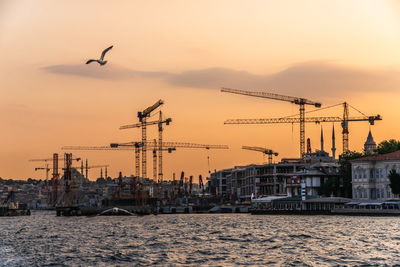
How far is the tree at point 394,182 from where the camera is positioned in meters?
151

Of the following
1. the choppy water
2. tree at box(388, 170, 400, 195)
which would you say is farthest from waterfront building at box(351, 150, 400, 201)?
the choppy water

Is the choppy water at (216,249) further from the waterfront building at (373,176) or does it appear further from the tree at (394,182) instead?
the waterfront building at (373,176)

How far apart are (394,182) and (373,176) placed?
11833 mm

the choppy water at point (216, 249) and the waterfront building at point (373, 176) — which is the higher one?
the waterfront building at point (373, 176)

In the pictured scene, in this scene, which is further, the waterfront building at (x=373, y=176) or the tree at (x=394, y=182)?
the waterfront building at (x=373, y=176)

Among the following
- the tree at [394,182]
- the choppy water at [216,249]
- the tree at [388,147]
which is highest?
the tree at [388,147]

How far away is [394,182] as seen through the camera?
15162 cm

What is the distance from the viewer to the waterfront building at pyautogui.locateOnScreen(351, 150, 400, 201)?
525 ft

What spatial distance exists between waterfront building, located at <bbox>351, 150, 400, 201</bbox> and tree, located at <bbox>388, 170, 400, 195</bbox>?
5.18m

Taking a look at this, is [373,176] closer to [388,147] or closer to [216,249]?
[388,147]

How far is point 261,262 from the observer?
58.4 metres

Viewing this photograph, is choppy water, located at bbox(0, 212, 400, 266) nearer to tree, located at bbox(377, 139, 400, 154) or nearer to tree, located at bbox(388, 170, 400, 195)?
tree, located at bbox(388, 170, 400, 195)

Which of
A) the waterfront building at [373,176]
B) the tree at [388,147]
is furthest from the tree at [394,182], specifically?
the tree at [388,147]

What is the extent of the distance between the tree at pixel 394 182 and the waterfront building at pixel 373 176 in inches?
204
